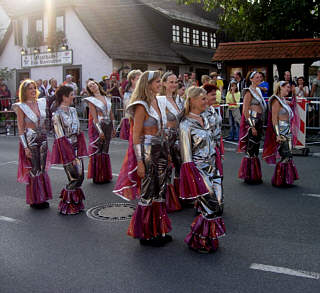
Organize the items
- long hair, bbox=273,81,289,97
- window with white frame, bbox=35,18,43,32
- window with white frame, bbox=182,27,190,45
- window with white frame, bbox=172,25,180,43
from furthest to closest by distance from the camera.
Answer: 1. window with white frame, bbox=182,27,190,45
2. window with white frame, bbox=172,25,180,43
3. window with white frame, bbox=35,18,43,32
4. long hair, bbox=273,81,289,97

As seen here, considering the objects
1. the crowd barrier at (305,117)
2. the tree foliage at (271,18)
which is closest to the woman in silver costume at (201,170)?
the crowd barrier at (305,117)

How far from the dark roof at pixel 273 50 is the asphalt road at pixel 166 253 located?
10.9 metres

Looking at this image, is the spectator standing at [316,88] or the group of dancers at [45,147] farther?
the spectator standing at [316,88]

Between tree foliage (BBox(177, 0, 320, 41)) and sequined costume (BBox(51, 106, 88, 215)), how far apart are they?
51.5ft

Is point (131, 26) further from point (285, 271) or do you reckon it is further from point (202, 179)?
point (285, 271)

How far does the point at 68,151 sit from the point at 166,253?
2328 millimetres

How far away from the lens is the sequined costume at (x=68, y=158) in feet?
20.8

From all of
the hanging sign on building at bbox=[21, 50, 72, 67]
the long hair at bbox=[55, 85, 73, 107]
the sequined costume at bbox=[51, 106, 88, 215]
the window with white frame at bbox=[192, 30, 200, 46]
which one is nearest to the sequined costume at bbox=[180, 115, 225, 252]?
the sequined costume at bbox=[51, 106, 88, 215]

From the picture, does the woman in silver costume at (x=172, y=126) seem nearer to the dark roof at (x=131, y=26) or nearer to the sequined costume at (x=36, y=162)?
the sequined costume at (x=36, y=162)

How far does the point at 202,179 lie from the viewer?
459 cm

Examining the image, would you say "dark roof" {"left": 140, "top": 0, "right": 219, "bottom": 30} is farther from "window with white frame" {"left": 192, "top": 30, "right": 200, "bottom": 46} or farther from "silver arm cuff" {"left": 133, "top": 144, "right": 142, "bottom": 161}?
"silver arm cuff" {"left": 133, "top": 144, "right": 142, "bottom": 161}

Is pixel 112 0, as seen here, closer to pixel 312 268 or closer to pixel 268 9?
pixel 268 9

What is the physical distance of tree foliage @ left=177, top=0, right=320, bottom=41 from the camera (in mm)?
19672

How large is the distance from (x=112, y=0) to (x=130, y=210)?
27.2 metres
